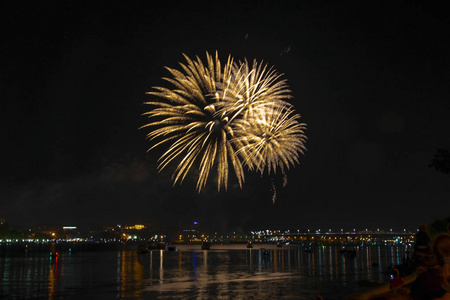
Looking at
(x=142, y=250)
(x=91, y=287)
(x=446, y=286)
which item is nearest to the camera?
(x=446, y=286)

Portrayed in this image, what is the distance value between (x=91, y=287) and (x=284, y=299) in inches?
594

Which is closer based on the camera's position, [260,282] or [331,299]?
[331,299]

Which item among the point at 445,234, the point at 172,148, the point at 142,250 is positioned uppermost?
the point at 172,148

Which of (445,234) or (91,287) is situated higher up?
(445,234)

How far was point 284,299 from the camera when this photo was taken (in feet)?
86.5

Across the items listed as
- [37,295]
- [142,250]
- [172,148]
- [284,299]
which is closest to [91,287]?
[37,295]

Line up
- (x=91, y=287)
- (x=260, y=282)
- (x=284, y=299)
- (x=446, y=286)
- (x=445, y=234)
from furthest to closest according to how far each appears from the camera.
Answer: (x=260, y=282), (x=91, y=287), (x=284, y=299), (x=446, y=286), (x=445, y=234)

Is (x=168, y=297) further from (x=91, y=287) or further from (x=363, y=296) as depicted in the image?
(x=363, y=296)

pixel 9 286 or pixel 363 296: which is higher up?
pixel 363 296

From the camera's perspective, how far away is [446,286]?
5.61 metres

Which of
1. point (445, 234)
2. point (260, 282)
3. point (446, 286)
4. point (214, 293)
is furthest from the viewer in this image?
point (260, 282)

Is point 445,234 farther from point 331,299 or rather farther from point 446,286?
point 331,299

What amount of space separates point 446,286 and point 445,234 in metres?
0.82

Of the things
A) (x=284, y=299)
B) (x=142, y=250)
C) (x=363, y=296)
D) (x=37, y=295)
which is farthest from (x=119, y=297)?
(x=142, y=250)
